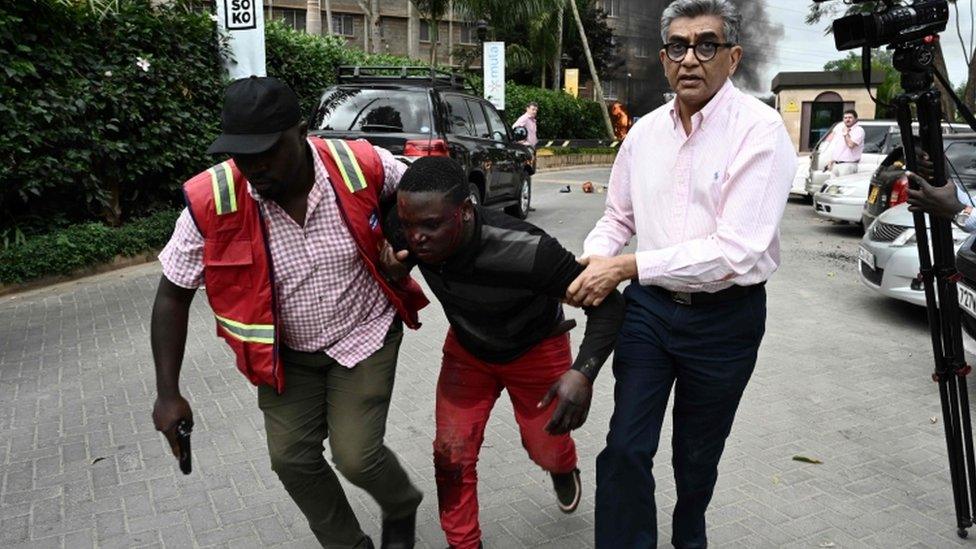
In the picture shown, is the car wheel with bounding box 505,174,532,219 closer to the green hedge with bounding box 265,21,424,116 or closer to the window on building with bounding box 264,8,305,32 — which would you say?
the green hedge with bounding box 265,21,424,116

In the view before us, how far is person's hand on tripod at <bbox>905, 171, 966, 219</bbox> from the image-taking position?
286 cm

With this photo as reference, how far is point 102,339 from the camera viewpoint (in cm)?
643

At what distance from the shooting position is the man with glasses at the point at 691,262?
2455mm

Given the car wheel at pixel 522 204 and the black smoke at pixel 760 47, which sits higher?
the black smoke at pixel 760 47

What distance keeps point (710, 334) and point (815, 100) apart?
28449 millimetres

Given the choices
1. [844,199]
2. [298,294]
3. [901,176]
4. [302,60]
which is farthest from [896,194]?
[302,60]

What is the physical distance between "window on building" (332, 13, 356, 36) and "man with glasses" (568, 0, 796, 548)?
160 ft

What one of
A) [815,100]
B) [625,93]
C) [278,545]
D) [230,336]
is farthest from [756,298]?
[625,93]

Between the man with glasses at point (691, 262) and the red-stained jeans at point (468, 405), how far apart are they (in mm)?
330

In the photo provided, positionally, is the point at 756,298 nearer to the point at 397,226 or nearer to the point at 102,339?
the point at 397,226

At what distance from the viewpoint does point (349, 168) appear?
9.12 feet

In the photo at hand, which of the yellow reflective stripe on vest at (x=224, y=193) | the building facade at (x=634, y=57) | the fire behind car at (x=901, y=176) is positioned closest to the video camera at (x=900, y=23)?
the yellow reflective stripe on vest at (x=224, y=193)

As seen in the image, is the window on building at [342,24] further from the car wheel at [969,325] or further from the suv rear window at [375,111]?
the car wheel at [969,325]

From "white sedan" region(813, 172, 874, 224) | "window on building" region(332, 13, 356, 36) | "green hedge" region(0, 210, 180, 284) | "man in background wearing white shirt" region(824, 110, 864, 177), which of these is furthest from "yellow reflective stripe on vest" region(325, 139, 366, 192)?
"window on building" region(332, 13, 356, 36)
